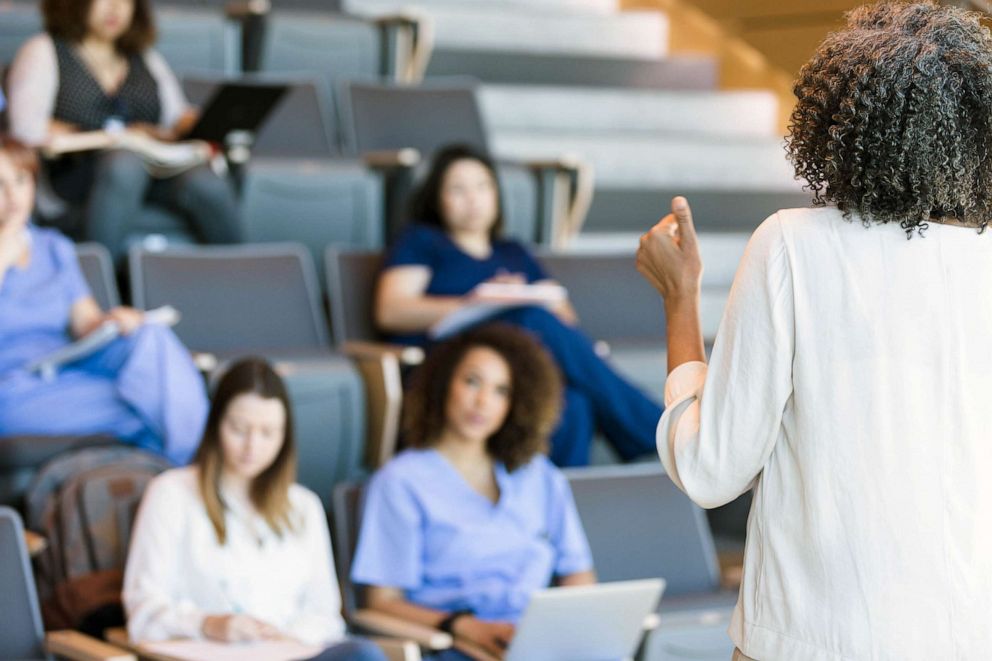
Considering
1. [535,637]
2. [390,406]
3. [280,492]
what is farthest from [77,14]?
[535,637]

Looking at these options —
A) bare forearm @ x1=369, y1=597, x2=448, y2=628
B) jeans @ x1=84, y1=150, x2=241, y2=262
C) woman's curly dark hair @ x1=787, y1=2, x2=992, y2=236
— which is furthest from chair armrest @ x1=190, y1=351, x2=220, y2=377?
woman's curly dark hair @ x1=787, y1=2, x2=992, y2=236

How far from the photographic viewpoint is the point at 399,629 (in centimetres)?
247

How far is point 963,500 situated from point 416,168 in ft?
8.37

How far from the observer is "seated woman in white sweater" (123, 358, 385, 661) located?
2.34 m

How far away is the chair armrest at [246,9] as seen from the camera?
158 inches

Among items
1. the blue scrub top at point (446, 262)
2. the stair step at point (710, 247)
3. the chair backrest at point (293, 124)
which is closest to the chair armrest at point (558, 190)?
the stair step at point (710, 247)

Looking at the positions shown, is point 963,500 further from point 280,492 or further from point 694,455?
point 280,492

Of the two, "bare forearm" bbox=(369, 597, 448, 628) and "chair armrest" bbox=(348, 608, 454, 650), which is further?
"bare forearm" bbox=(369, 597, 448, 628)

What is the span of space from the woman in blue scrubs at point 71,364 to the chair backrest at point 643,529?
2.47 feet

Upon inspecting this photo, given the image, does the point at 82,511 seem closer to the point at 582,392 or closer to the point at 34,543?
the point at 34,543

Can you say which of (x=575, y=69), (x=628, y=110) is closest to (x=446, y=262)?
(x=628, y=110)

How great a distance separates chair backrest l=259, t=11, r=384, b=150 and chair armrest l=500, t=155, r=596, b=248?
64 cm

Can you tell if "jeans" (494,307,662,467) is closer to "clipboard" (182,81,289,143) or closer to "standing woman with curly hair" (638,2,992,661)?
"clipboard" (182,81,289,143)

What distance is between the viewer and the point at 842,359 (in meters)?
1.15
